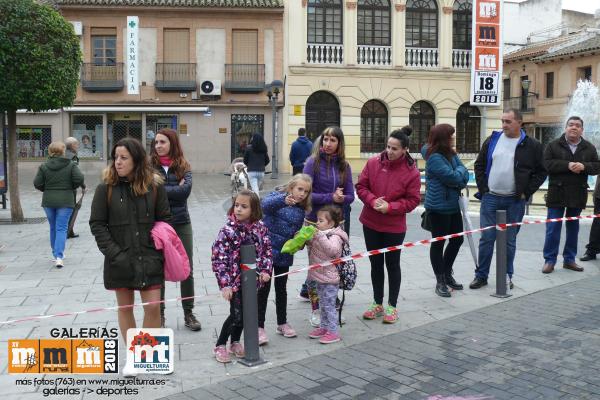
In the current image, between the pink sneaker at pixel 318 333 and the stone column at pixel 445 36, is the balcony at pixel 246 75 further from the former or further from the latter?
the pink sneaker at pixel 318 333

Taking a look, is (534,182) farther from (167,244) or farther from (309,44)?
(309,44)

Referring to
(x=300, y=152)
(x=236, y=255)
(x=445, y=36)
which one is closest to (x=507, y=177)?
(x=236, y=255)

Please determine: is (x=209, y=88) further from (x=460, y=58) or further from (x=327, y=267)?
(x=327, y=267)

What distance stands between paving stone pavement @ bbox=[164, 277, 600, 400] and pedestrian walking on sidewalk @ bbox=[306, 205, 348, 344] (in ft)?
0.93

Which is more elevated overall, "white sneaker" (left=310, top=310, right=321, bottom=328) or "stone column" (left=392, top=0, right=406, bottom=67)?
"stone column" (left=392, top=0, right=406, bottom=67)

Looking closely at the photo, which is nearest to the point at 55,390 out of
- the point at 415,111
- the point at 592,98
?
the point at 415,111

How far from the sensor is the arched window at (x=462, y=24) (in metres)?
30.4

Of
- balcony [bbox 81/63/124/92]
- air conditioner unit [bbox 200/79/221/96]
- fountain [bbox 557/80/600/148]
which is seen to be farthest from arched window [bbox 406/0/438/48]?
balcony [bbox 81/63/124/92]

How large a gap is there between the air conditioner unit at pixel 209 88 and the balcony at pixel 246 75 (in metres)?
0.41

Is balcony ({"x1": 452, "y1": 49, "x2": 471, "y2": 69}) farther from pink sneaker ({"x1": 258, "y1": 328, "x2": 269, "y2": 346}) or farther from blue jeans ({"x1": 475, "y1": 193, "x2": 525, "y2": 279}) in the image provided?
pink sneaker ({"x1": 258, "y1": 328, "x2": 269, "y2": 346})

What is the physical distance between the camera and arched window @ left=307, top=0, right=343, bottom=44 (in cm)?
2905

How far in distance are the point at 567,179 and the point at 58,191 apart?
6.90 m

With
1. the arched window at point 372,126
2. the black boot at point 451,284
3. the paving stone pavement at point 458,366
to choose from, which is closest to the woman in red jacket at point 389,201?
the paving stone pavement at point 458,366

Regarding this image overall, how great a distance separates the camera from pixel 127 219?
473 centimetres
